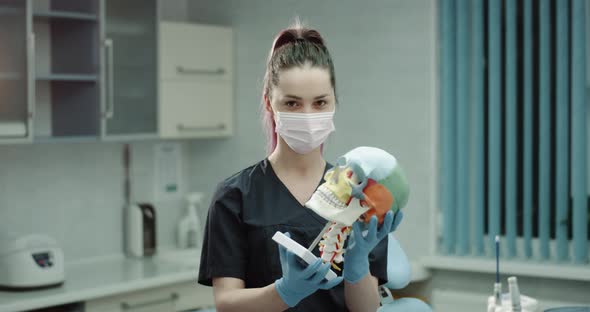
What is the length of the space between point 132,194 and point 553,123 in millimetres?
2001

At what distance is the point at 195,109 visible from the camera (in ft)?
12.6

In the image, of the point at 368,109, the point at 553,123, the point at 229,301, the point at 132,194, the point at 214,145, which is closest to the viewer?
the point at 229,301

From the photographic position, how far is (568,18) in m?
3.25

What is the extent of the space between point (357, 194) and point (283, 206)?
28 centimetres

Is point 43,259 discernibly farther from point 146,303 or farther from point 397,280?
point 397,280

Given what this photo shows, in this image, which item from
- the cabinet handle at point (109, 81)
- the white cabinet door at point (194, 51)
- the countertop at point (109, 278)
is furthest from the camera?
the white cabinet door at point (194, 51)

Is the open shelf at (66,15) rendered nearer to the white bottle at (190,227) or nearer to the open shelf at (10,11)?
the open shelf at (10,11)

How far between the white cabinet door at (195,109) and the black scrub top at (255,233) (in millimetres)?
1995

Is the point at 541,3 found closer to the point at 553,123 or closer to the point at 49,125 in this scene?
the point at 553,123

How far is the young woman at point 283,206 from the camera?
168 cm

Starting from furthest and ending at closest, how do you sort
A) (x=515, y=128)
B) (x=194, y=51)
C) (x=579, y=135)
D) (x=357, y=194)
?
1. (x=194, y=51)
2. (x=515, y=128)
3. (x=579, y=135)
4. (x=357, y=194)

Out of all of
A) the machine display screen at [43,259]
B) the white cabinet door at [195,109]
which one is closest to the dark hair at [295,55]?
the machine display screen at [43,259]

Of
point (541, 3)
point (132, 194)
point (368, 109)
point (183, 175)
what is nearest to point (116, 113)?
point (132, 194)

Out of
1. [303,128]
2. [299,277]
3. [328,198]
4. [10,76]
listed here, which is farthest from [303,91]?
[10,76]
